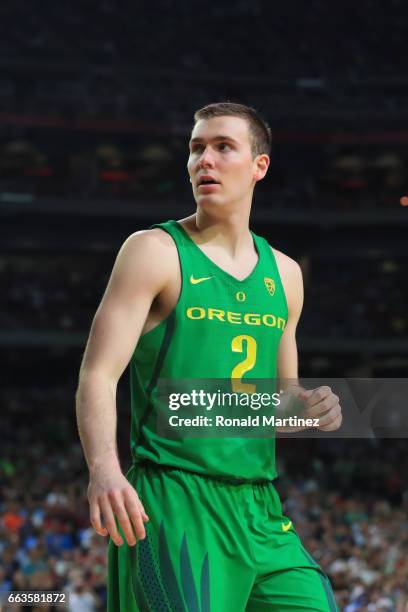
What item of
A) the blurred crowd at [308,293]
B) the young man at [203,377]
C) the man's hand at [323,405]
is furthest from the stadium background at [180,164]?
the young man at [203,377]

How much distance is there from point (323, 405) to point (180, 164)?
2888cm

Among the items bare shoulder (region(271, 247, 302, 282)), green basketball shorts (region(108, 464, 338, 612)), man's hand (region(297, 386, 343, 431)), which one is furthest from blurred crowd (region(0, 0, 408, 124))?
green basketball shorts (region(108, 464, 338, 612))

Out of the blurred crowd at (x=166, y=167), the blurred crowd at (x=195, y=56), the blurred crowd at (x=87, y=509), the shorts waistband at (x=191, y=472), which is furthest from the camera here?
the blurred crowd at (x=195, y=56)

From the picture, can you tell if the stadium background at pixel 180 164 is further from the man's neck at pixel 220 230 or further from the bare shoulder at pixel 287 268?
the man's neck at pixel 220 230

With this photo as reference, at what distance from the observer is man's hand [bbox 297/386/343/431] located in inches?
144

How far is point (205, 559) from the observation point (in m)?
3.37

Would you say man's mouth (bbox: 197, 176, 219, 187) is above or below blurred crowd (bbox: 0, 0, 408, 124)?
below

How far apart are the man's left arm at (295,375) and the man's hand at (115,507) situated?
941 millimetres

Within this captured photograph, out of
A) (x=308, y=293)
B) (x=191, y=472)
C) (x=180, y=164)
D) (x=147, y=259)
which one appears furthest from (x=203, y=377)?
(x=180, y=164)

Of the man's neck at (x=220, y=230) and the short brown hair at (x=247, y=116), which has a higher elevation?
the short brown hair at (x=247, y=116)

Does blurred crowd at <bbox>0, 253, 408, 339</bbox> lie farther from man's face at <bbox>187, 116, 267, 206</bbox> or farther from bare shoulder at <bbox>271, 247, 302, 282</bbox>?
man's face at <bbox>187, 116, 267, 206</bbox>

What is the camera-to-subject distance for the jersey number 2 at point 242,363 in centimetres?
353

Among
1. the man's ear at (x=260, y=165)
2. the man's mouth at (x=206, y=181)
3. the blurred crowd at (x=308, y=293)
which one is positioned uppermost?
the blurred crowd at (x=308, y=293)

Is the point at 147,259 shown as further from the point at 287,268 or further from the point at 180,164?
the point at 180,164
